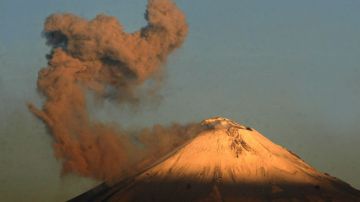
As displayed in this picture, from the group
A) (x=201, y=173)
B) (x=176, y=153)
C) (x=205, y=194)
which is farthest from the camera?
(x=176, y=153)

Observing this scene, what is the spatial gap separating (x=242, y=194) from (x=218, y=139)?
31381 millimetres

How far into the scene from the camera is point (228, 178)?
178 metres

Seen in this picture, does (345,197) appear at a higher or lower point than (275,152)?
lower

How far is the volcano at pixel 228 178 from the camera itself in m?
170

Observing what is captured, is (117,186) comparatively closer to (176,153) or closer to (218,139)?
(176,153)

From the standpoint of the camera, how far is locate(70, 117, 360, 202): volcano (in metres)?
170

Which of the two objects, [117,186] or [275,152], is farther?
[275,152]

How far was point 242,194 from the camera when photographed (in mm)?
168125

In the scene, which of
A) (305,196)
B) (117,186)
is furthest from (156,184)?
(305,196)

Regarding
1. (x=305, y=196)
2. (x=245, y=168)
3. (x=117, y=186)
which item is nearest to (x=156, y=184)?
(x=117, y=186)

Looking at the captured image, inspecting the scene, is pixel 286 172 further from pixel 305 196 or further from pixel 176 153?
pixel 176 153

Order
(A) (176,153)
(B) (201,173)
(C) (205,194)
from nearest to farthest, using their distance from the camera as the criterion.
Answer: (C) (205,194) → (B) (201,173) → (A) (176,153)

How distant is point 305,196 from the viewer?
554 ft

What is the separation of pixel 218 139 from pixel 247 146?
860 cm
